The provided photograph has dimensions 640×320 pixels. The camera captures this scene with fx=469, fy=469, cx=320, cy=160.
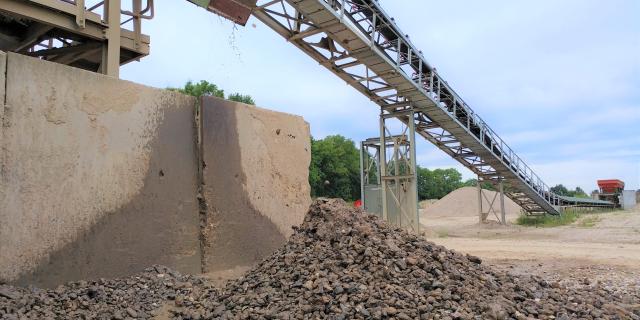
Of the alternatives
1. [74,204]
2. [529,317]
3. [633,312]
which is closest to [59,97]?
[74,204]

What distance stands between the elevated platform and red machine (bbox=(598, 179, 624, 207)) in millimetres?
31902

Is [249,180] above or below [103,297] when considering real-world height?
above

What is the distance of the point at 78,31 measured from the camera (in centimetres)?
631

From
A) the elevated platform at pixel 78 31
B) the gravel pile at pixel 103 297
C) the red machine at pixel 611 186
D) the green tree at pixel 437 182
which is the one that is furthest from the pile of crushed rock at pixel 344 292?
the green tree at pixel 437 182

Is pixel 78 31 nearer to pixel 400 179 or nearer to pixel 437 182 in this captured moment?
pixel 400 179

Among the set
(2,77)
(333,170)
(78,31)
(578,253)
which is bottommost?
(578,253)

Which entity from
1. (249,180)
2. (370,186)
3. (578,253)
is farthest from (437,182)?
(249,180)

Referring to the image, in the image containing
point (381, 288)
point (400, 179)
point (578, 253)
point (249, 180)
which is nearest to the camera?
point (381, 288)

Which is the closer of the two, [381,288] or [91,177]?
[381,288]

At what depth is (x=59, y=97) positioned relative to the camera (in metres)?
4.01

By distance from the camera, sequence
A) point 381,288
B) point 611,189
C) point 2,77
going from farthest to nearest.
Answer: point 611,189 < point 381,288 < point 2,77

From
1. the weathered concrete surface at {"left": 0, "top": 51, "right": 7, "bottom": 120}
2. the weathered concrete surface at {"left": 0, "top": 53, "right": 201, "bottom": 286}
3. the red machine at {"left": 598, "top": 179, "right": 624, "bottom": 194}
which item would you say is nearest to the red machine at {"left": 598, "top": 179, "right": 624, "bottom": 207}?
the red machine at {"left": 598, "top": 179, "right": 624, "bottom": 194}

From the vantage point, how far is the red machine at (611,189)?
3038 centimetres

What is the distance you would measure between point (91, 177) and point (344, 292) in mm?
2444
